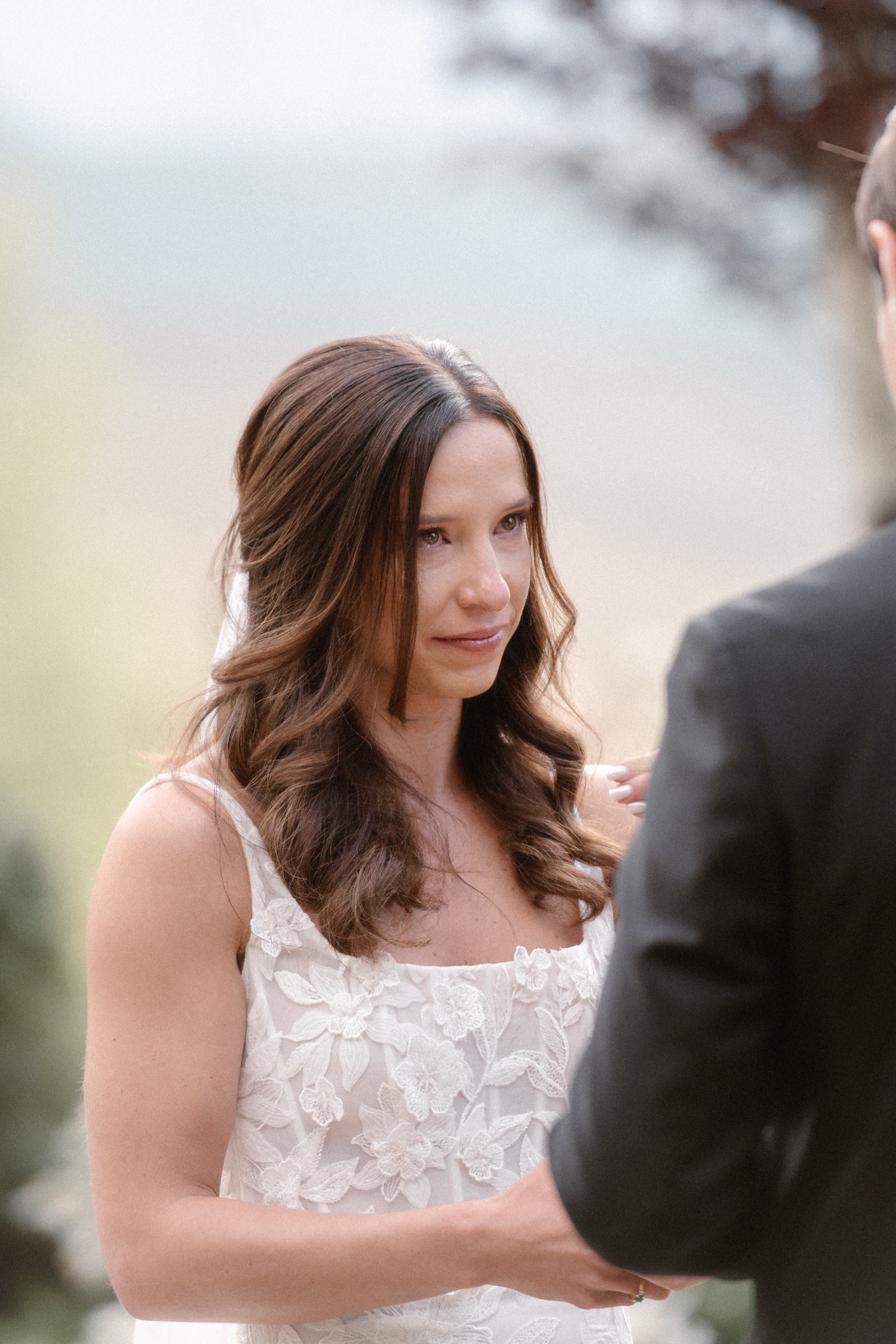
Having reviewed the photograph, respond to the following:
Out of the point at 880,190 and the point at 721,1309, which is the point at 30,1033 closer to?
the point at 721,1309

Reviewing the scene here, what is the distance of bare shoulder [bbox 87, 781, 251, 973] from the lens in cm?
184

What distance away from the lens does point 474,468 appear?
6.88 ft

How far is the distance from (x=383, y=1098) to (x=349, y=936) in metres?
0.24

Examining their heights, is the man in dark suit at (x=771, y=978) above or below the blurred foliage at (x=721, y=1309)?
above

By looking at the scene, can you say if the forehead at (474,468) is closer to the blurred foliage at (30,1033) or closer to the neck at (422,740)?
the neck at (422,740)

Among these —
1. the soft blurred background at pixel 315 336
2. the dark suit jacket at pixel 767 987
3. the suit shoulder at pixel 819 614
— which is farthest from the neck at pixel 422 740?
the soft blurred background at pixel 315 336

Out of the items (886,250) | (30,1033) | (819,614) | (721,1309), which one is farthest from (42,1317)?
(886,250)

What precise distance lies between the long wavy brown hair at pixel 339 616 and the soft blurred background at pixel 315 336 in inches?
61.8

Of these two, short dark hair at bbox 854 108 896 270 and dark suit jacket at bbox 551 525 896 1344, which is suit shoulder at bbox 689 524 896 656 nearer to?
dark suit jacket at bbox 551 525 896 1344

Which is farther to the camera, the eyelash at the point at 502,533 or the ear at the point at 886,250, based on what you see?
the eyelash at the point at 502,533

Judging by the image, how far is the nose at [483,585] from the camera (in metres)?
2.05

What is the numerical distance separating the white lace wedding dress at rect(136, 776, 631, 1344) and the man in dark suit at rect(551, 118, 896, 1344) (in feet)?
2.50

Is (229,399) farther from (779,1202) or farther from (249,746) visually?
(779,1202)

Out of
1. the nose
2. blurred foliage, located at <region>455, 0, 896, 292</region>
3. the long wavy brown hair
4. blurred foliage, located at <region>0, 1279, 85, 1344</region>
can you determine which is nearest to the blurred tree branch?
blurred foliage, located at <region>455, 0, 896, 292</region>
